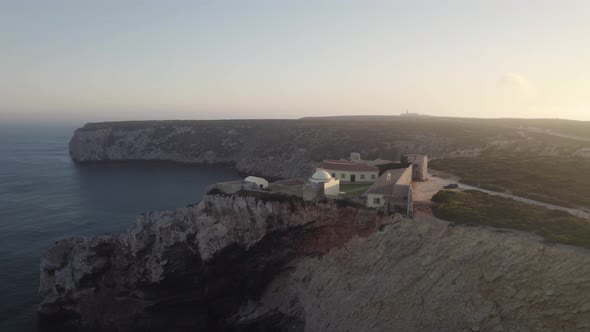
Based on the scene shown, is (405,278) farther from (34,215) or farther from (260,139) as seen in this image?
(260,139)

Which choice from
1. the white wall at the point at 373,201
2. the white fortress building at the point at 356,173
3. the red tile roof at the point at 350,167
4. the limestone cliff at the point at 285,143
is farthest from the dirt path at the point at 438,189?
the limestone cliff at the point at 285,143

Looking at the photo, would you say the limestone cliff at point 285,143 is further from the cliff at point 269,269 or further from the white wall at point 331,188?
the cliff at point 269,269

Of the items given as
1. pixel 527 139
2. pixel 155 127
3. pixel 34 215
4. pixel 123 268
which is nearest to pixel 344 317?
pixel 123 268

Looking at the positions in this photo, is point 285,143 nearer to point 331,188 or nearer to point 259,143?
point 259,143

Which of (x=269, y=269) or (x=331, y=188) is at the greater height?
(x=331, y=188)

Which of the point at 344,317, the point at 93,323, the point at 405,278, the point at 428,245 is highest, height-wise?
the point at 428,245

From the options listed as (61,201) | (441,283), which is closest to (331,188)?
(441,283)

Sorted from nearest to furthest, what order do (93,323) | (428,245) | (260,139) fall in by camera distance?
1. (428,245)
2. (93,323)
3. (260,139)
